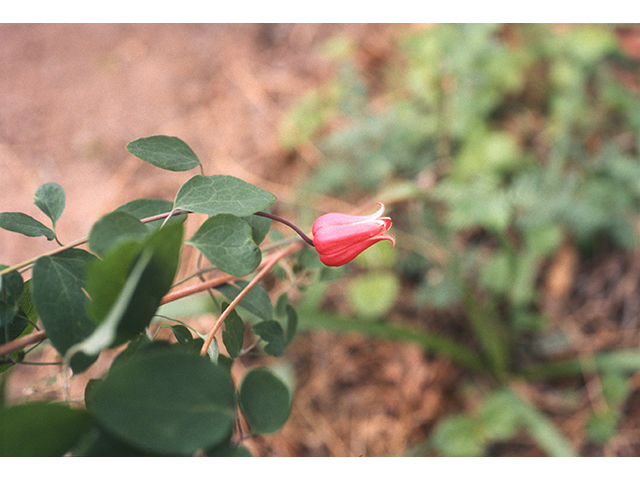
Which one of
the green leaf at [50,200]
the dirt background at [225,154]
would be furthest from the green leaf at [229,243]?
the dirt background at [225,154]

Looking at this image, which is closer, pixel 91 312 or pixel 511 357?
pixel 91 312

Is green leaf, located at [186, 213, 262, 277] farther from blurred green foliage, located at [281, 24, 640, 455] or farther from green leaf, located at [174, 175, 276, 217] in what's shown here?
blurred green foliage, located at [281, 24, 640, 455]

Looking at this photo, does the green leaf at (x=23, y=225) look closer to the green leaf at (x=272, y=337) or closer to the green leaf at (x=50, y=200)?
the green leaf at (x=50, y=200)

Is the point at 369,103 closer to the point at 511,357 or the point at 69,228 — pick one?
the point at 511,357

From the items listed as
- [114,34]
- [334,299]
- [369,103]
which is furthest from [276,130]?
[114,34]

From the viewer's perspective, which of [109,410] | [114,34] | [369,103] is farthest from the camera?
[114,34]

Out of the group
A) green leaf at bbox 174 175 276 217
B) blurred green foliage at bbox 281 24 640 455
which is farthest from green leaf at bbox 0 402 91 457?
blurred green foliage at bbox 281 24 640 455

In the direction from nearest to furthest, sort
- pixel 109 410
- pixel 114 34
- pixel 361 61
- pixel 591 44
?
pixel 109 410
pixel 591 44
pixel 361 61
pixel 114 34
